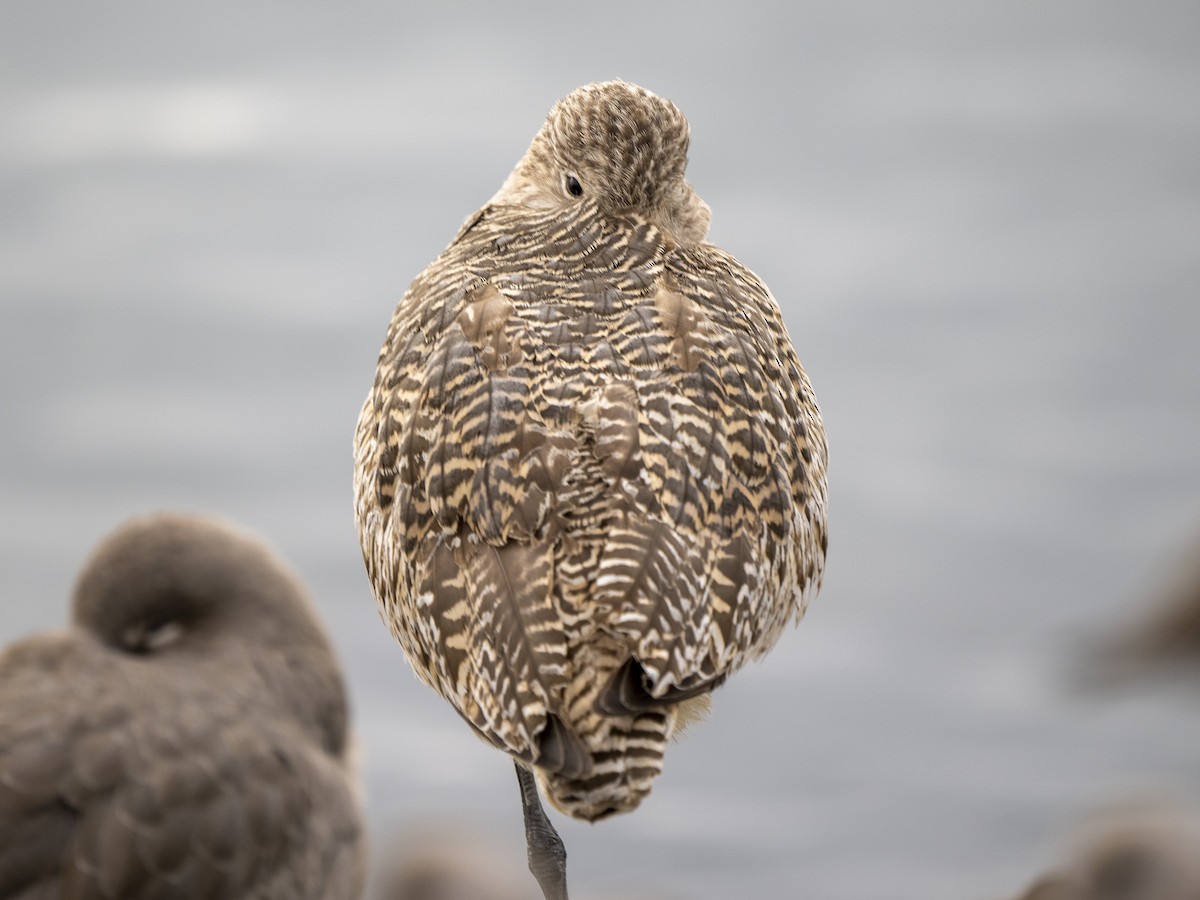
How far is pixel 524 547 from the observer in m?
8.46

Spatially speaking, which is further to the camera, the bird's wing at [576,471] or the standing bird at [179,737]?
the standing bird at [179,737]

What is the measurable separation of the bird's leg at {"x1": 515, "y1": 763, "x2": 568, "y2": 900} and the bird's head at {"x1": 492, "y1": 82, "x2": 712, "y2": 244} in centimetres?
276

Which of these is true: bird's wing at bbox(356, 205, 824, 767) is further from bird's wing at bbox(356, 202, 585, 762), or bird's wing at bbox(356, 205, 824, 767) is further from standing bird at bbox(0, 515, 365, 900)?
standing bird at bbox(0, 515, 365, 900)

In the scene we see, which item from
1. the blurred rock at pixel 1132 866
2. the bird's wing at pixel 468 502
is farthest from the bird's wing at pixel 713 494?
the blurred rock at pixel 1132 866

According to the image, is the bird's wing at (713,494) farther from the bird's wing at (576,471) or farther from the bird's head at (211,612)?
the bird's head at (211,612)

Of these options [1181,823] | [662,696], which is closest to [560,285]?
[662,696]

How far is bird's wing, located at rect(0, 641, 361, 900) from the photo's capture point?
889cm

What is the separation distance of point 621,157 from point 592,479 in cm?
240

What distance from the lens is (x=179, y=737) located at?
30.3 feet

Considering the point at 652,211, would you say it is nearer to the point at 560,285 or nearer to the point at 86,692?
the point at 560,285

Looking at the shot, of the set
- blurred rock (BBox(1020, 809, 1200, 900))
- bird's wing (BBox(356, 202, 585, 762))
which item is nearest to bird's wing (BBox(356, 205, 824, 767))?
bird's wing (BBox(356, 202, 585, 762))

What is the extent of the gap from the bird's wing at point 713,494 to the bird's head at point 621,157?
0.49 m

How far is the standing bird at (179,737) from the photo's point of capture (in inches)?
352

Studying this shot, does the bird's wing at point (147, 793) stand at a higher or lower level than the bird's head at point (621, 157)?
lower
